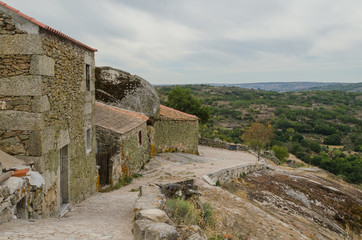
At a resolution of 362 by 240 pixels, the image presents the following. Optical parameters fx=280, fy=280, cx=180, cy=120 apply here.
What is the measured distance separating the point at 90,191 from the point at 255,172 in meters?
11.4

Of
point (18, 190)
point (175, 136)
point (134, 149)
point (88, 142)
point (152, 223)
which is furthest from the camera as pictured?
point (175, 136)

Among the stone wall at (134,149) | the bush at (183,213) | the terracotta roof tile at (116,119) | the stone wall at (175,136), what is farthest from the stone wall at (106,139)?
the stone wall at (175,136)

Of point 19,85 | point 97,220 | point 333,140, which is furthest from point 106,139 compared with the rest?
point 333,140

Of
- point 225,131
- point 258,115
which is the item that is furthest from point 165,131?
point 258,115

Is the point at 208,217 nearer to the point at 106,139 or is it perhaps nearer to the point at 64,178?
the point at 64,178

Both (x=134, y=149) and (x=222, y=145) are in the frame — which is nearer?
(x=134, y=149)

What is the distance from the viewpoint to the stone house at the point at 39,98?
5.46m

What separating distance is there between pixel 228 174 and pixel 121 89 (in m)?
7.52

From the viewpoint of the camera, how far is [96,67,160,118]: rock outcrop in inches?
610

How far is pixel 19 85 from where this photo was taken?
18.0ft

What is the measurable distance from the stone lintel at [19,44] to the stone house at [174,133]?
12.2m

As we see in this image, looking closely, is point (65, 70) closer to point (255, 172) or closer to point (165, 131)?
point (165, 131)

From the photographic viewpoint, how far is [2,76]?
553 cm

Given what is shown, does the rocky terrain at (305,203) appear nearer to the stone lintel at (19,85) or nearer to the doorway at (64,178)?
the doorway at (64,178)
